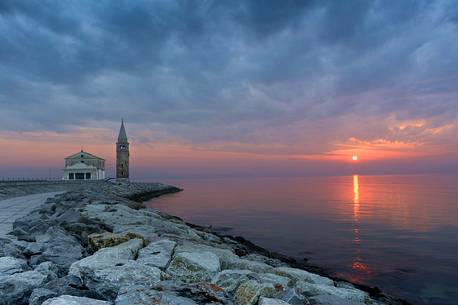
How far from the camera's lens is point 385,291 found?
12477mm

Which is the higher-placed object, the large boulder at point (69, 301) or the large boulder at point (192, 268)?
the large boulder at point (69, 301)

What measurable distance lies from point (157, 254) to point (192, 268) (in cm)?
92

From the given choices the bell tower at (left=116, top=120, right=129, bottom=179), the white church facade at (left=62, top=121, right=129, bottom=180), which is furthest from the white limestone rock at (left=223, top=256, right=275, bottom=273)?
the bell tower at (left=116, top=120, right=129, bottom=179)

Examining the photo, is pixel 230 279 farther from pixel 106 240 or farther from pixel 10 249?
pixel 10 249

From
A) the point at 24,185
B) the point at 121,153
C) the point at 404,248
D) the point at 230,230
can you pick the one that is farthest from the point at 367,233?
the point at 121,153

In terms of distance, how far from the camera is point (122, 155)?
72312 millimetres

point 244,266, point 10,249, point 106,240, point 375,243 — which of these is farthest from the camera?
point 375,243

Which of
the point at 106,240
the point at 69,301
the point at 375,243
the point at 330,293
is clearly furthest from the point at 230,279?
the point at 375,243

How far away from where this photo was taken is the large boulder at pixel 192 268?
5.88 metres

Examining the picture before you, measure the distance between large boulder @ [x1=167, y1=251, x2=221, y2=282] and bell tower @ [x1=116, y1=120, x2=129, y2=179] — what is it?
2721 inches

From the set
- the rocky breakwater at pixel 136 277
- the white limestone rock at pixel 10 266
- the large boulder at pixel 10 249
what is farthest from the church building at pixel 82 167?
the white limestone rock at pixel 10 266

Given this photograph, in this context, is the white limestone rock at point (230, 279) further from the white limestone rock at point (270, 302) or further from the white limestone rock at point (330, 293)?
the white limestone rock at point (330, 293)

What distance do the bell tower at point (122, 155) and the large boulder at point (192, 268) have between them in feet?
227

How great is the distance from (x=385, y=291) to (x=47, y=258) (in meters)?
11.0
